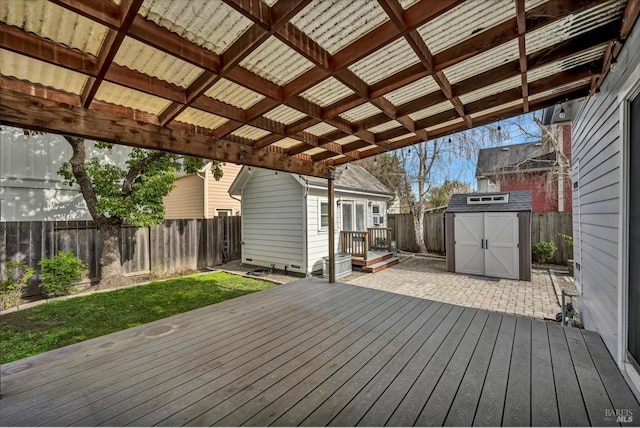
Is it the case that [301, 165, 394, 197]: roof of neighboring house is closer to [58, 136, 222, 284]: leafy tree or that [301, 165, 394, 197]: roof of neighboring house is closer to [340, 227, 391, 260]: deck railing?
[340, 227, 391, 260]: deck railing

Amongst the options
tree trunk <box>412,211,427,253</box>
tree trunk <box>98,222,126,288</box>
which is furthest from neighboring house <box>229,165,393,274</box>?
tree trunk <box>98,222,126,288</box>

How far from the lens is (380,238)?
34.2 feet

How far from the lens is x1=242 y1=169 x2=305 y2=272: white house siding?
7984 millimetres

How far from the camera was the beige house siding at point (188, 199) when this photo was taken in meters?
12.9

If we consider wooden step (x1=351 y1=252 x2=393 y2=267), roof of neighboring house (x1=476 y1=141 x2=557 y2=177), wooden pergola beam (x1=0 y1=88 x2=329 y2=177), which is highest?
roof of neighboring house (x1=476 y1=141 x2=557 y2=177)

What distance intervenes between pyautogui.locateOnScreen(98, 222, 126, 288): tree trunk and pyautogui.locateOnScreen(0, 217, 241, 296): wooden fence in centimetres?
34

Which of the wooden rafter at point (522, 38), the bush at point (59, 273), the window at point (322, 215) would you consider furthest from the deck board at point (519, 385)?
the bush at point (59, 273)

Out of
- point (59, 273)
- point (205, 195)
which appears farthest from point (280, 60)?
point (205, 195)

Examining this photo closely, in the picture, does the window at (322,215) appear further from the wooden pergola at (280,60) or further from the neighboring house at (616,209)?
the neighboring house at (616,209)

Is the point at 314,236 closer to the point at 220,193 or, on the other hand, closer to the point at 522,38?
the point at 522,38

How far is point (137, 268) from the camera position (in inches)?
295

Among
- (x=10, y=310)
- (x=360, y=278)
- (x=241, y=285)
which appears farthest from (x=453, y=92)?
(x=10, y=310)

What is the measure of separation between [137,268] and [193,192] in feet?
21.6

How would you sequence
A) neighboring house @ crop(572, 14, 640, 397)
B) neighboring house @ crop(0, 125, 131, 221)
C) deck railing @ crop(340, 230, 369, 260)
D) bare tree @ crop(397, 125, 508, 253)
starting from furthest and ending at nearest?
bare tree @ crop(397, 125, 508, 253), deck railing @ crop(340, 230, 369, 260), neighboring house @ crop(0, 125, 131, 221), neighboring house @ crop(572, 14, 640, 397)
